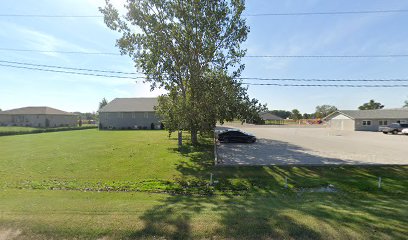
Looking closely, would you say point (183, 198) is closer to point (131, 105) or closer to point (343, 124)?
point (131, 105)

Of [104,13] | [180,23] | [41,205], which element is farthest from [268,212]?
[104,13]

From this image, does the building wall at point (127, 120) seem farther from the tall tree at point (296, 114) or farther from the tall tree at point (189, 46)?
the tall tree at point (296, 114)

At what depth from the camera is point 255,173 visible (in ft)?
47.8

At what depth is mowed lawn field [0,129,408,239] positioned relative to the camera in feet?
17.4

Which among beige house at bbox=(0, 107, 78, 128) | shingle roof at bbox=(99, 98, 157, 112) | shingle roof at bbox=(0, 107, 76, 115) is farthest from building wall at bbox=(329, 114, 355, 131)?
shingle roof at bbox=(0, 107, 76, 115)

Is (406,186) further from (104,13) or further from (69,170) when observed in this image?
(104,13)

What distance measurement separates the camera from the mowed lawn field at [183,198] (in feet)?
17.4

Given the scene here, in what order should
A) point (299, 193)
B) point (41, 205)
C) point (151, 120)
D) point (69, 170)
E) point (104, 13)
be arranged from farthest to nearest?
point (151, 120) < point (104, 13) < point (69, 170) < point (299, 193) < point (41, 205)

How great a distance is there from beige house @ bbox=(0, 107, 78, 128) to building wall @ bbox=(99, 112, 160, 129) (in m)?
14.2

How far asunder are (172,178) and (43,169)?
7.80m

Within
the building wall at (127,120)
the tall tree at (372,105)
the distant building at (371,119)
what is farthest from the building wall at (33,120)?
the tall tree at (372,105)

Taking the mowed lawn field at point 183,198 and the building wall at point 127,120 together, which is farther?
→ the building wall at point 127,120

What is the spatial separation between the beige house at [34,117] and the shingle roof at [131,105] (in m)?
14.2

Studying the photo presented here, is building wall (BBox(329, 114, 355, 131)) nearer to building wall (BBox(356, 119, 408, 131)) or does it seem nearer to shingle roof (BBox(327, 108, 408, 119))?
building wall (BBox(356, 119, 408, 131))
